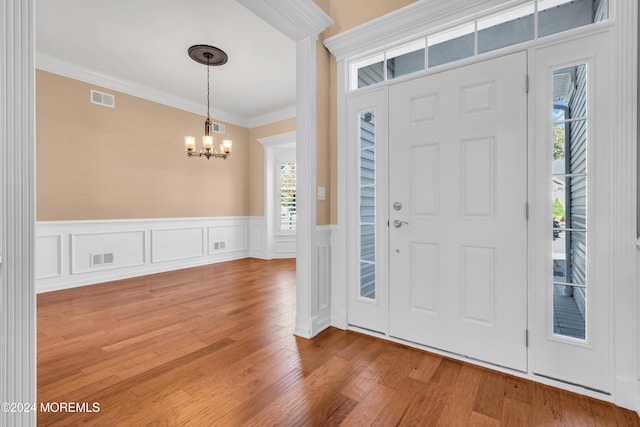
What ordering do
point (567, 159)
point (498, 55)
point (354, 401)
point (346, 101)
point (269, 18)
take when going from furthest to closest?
point (346, 101)
point (269, 18)
point (498, 55)
point (567, 159)
point (354, 401)

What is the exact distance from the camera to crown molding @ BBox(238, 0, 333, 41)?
2098 millimetres

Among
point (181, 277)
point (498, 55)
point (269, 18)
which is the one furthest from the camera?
point (181, 277)

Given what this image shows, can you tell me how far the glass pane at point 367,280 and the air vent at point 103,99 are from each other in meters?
4.36

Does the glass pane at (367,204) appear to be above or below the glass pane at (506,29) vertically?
below

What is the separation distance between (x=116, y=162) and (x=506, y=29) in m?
4.93

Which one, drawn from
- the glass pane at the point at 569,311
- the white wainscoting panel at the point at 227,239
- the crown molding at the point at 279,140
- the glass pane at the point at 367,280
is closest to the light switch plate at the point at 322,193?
the glass pane at the point at 367,280

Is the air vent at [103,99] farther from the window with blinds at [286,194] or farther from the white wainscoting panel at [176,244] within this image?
the window with blinds at [286,194]

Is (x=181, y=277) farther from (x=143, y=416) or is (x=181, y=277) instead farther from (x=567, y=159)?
(x=567, y=159)

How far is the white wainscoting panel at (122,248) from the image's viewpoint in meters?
3.79

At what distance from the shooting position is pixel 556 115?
1.77 meters

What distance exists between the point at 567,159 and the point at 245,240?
568cm

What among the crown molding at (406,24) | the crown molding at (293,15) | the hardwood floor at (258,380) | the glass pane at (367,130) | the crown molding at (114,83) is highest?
the crown molding at (114,83)

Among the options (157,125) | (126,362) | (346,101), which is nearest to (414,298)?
(346,101)

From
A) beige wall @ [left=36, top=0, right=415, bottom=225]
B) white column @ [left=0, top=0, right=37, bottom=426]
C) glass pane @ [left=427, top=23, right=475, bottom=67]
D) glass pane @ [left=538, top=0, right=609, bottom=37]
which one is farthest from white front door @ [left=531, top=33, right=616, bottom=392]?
white column @ [left=0, top=0, right=37, bottom=426]
